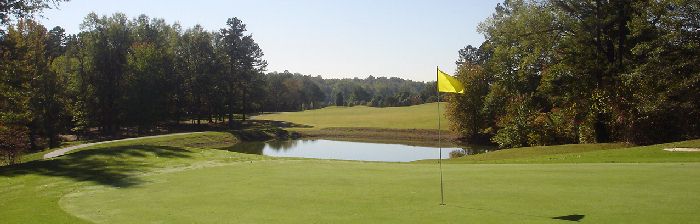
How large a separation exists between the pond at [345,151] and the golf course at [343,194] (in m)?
27.3

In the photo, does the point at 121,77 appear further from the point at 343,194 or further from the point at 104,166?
the point at 343,194

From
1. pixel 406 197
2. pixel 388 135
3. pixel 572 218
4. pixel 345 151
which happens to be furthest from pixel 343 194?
pixel 388 135

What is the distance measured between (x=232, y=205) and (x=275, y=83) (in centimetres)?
14069

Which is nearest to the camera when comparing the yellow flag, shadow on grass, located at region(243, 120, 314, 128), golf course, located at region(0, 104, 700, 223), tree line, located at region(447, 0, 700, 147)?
golf course, located at region(0, 104, 700, 223)

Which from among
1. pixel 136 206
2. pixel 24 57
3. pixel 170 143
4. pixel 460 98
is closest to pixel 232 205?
pixel 136 206

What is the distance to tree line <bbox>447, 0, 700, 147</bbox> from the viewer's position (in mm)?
30469

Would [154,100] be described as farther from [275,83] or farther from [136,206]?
[275,83]

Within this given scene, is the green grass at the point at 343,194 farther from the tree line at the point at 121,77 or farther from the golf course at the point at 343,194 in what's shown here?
the tree line at the point at 121,77

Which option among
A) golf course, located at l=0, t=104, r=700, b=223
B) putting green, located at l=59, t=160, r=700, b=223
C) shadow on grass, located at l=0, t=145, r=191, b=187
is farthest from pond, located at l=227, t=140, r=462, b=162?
putting green, located at l=59, t=160, r=700, b=223

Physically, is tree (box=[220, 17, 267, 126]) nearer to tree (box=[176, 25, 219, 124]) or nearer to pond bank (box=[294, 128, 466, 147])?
tree (box=[176, 25, 219, 124])

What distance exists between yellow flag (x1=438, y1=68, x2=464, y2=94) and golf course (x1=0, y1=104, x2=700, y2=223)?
2.31 meters

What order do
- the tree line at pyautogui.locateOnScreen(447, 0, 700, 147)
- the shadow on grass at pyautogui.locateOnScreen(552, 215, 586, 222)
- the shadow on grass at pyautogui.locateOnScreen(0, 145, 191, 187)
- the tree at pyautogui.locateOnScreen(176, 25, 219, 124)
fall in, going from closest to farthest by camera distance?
the shadow on grass at pyautogui.locateOnScreen(552, 215, 586, 222) → the shadow on grass at pyautogui.locateOnScreen(0, 145, 191, 187) → the tree line at pyautogui.locateOnScreen(447, 0, 700, 147) → the tree at pyautogui.locateOnScreen(176, 25, 219, 124)

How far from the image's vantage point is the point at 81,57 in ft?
225

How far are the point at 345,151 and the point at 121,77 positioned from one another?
33.0 metres
